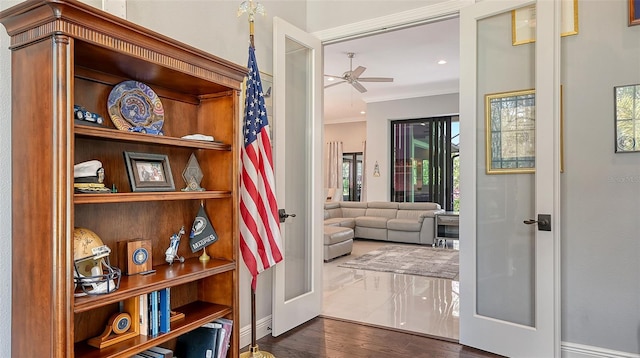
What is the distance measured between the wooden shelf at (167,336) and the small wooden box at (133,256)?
32cm

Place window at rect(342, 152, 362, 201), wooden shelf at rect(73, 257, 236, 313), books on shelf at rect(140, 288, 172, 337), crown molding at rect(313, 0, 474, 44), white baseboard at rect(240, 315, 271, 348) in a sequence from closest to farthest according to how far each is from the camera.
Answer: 1. wooden shelf at rect(73, 257, 236, 313)
2. books on shelf at rect(140, 288, 172, 337)
3. white baseboard at rect(240, 315, 271, 348)
4. crown molding at rect(313, 0, 474, 44)
5. window at rect(342, 152, 362, 201)

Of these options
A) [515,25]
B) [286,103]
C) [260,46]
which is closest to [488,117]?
[515,25]

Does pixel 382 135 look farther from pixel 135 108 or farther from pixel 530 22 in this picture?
pixel 135 108

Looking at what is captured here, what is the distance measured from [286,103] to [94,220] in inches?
Result: 73.3

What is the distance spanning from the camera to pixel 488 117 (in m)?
2.85

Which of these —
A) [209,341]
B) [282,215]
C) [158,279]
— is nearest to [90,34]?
[158,279]

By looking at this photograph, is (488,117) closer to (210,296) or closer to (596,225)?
(596,225)

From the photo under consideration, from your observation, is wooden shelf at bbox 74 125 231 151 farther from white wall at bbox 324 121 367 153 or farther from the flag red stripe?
white wall at bbox 324 121 367 153

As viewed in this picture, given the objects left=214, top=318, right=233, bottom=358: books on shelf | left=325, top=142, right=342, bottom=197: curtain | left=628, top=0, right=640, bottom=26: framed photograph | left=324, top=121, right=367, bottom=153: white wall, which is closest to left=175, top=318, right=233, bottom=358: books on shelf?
left=214, top=318, right=233, bottom=358: books on shelf

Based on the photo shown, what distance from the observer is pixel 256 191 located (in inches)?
97.7

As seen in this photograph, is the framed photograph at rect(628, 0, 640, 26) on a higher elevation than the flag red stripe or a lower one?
higher

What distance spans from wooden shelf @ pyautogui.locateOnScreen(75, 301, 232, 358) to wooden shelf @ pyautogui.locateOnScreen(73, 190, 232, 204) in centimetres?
64

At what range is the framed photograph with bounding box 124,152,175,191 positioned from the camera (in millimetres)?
1862

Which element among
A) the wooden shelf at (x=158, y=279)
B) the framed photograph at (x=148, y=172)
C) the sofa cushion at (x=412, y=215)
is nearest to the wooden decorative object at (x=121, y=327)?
the wooden shelf at (x=158, y=279)
